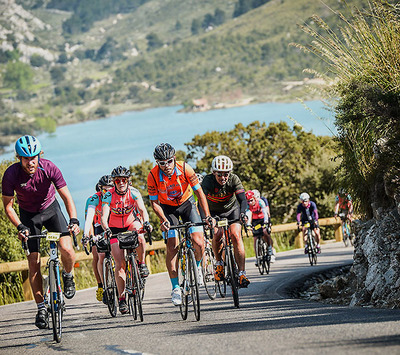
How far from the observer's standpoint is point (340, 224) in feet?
85.4

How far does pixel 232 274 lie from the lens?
10.5m

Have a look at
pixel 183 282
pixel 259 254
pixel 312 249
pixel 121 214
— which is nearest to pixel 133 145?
pixel 312 249

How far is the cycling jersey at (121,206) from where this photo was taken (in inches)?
425

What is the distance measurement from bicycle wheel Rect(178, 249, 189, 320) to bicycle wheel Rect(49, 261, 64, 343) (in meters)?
1.61

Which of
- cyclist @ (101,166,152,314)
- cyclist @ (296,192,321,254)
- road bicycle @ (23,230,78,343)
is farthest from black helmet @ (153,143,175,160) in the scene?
cyclist @ (296,192,321,254)

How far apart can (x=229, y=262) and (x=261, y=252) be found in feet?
19.5

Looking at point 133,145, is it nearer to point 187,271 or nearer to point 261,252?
point 261,252

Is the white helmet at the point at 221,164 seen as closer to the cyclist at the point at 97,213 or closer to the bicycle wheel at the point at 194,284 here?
the cyclist at the point at 97,213

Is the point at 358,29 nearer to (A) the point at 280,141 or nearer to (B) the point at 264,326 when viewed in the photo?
(B) the point at 264,326

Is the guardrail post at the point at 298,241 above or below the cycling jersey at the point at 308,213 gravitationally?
below

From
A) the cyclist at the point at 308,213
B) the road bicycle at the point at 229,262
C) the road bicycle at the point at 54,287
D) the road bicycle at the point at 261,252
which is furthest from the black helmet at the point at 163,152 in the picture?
the cyclist at the point at 308,213

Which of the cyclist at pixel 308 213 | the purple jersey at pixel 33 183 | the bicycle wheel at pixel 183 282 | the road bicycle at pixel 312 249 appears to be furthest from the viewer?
the cyclist at pixel 308 213

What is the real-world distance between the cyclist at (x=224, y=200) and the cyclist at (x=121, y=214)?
132 centimetres

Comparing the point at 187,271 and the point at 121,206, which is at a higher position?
the point at 121,206
